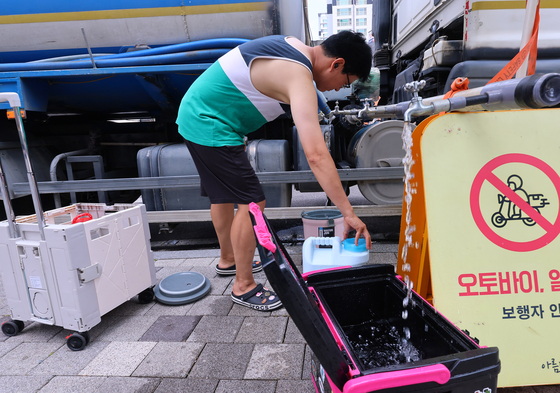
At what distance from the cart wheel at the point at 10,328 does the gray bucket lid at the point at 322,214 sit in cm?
201

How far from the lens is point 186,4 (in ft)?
9.54

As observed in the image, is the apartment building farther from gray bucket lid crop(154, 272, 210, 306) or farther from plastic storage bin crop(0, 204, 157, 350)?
plastic storage bin crop(0, 204, 157, 350)

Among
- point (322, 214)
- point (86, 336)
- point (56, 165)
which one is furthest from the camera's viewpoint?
point (56, 165)

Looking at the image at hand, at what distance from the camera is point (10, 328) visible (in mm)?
1880

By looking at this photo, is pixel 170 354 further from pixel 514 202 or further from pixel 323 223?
pixel 514 202

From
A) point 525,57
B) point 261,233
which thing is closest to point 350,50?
point 525,57

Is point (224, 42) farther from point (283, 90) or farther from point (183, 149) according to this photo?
point (283, 90)

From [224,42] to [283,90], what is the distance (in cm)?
166

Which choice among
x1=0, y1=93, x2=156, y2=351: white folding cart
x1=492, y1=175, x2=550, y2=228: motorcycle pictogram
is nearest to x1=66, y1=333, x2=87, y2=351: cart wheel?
x1=0, y1=93, x2=156, y2=351: white folding cart

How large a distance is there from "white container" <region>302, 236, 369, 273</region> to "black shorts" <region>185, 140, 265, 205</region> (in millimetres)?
503

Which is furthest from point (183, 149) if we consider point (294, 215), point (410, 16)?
point (410, 16)

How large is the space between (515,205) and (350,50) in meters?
1.00

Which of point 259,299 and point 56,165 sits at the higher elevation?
point 56,165

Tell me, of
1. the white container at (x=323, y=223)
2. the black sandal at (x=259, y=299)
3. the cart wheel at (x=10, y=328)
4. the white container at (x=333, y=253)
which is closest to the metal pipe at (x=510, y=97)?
the white container at (x=333, y=253)
